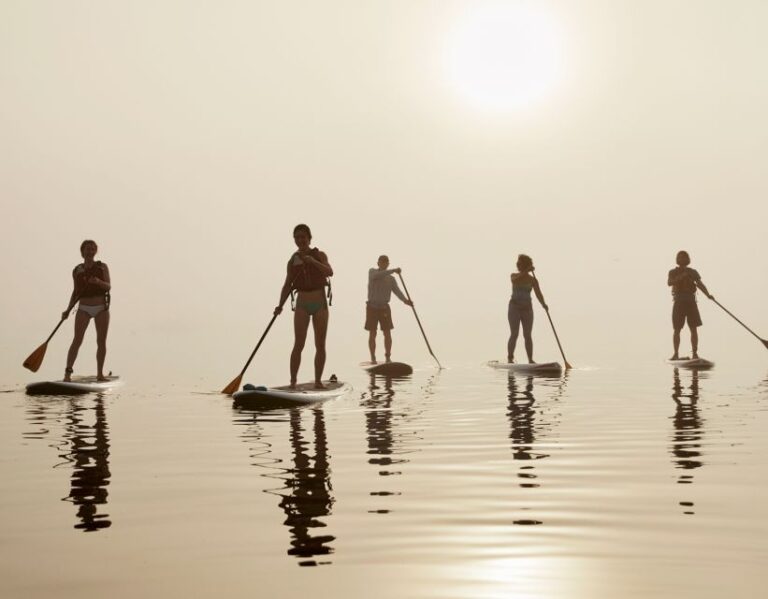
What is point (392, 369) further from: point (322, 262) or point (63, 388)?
point (63, 388)

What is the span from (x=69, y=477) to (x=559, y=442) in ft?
14.0

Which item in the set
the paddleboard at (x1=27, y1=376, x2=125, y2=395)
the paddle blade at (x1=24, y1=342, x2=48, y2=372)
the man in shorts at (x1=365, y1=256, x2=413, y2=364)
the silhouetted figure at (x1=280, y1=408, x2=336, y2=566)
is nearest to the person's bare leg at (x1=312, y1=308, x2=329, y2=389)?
the paddleboard at (x1=27, y1=376, x2=125, y2=395)

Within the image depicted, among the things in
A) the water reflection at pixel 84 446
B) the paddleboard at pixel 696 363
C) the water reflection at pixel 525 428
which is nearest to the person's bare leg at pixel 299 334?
the water reflection at pixel 84 446

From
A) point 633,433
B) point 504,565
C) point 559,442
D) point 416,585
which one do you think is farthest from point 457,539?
point 633,433

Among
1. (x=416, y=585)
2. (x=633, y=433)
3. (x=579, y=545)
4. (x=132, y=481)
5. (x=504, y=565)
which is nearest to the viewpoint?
(x=416, y=585)

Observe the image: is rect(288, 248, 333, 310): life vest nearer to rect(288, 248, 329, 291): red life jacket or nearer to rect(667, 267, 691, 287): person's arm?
rect(288, 248, 329, 291): red life jacket

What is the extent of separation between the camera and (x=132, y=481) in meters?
7.19

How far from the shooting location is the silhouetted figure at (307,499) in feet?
16.8

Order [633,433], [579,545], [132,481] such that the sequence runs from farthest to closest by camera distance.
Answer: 1. [633,433]
2. [132,481]
3. [579,545]

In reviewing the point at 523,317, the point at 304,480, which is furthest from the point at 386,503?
the point at 523,317

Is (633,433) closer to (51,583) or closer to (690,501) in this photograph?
(690,501)

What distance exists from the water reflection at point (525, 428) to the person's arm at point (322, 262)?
2.97m

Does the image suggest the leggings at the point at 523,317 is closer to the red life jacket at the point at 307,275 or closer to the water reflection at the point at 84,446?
the red life jacket at the point at 307,275

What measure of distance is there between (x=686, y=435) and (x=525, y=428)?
159 cm
